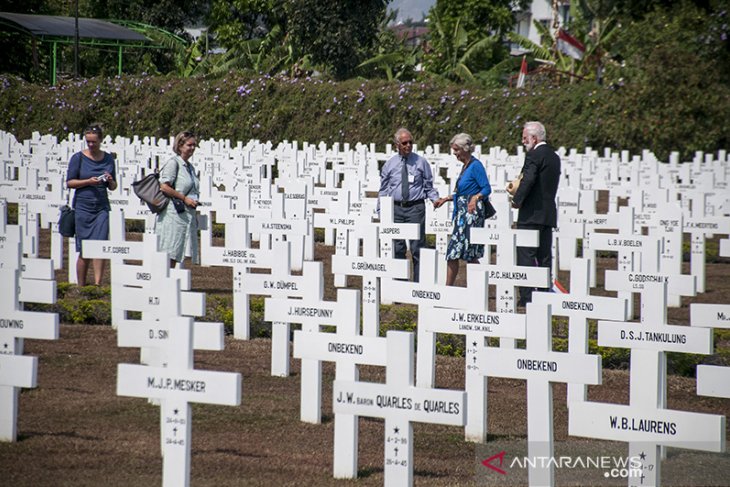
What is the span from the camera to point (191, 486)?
6.10 metres

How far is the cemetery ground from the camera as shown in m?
6.34

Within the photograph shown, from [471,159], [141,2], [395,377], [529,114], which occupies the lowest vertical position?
[395,377]

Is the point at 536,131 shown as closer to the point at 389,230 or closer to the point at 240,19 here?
the point at 389,230

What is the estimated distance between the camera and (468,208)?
12039 millimetres

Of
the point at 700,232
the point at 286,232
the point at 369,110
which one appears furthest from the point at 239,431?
the point at 369,110

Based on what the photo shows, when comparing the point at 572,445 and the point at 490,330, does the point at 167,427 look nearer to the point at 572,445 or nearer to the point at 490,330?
the point at 490,330

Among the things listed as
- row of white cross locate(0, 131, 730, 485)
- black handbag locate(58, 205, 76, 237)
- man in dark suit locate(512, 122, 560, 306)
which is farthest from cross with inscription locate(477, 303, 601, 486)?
black handbag locate(58, 205, 76, 237)

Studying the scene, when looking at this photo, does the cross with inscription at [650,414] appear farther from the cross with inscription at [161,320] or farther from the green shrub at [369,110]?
the green shrub at [369,110]

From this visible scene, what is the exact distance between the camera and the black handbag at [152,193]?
11.8m

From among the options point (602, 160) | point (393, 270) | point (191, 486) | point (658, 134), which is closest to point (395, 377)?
point (191, 486)

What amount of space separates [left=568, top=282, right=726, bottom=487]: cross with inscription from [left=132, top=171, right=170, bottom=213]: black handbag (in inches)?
252

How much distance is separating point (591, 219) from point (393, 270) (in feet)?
20.3

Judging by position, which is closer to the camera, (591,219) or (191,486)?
(191,486)

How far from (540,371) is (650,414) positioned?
2.27ft
